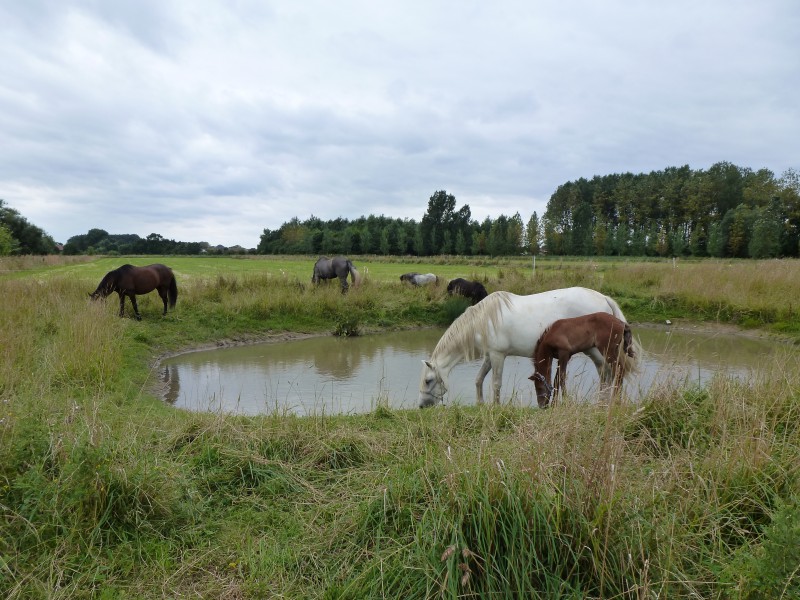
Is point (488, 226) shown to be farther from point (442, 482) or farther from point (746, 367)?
point (442, 482)

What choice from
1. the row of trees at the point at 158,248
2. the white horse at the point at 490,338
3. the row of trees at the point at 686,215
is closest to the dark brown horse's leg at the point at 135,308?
the white horse at the point at 490,338

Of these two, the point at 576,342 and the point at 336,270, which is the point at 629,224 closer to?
the point at 336,270

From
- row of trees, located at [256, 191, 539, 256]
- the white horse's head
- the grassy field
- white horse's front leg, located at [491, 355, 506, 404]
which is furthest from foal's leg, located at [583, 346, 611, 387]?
row of trees, located at [256, 191, 539, 256]

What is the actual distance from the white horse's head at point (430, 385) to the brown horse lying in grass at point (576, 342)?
1.35 m

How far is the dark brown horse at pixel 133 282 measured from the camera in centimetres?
1145

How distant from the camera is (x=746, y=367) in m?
8.26

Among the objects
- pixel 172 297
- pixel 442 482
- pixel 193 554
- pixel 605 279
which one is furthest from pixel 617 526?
pixel 605 279

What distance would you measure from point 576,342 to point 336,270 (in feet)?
41.0

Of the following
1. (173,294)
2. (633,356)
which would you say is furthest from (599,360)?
(173,294)

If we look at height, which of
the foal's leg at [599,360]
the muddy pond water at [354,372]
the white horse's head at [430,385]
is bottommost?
the muddy pond water at [354,372]

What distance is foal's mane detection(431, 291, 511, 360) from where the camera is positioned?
251 inches

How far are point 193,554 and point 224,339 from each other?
389 inches

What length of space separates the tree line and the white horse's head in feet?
147

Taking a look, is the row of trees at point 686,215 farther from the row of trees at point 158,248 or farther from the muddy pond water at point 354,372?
the row of trees at point 158,248
